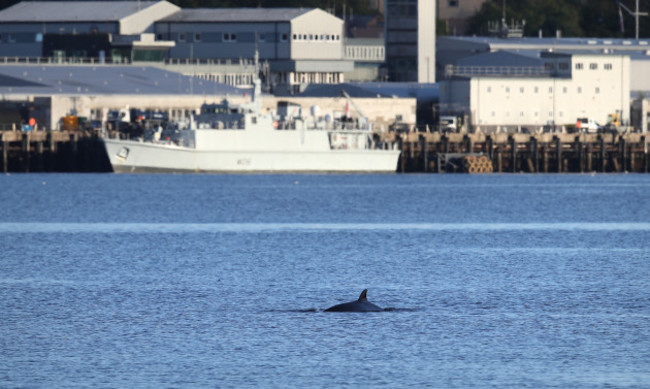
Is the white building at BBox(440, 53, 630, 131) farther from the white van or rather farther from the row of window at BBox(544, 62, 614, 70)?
the white van

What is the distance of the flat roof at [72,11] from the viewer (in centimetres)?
16362

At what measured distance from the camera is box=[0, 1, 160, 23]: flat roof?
163625 millimetres

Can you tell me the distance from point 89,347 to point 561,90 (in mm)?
109612

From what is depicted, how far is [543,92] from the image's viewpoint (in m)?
145

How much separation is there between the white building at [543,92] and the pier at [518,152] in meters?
12.1

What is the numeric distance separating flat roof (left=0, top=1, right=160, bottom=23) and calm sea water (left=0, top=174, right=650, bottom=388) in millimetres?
66928

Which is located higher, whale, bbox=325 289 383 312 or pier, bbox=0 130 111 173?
pier, bbox=0 130 111 173

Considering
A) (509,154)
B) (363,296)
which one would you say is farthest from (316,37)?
(363,296)

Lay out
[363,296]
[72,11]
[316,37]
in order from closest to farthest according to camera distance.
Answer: [363,296]
[316,37]
[72,11]

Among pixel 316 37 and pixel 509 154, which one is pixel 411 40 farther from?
pixel 509 154

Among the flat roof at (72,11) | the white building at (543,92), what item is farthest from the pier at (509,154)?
the flat roof at (72,11)

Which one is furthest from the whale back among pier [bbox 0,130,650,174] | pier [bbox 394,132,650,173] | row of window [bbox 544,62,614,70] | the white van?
row of window [bbox 544,62,614,70]

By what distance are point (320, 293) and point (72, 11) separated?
397ft

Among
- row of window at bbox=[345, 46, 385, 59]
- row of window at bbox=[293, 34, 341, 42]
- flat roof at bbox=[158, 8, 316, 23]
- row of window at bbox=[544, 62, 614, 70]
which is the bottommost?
row of window at bbox=[544, 62, 614, 70]
